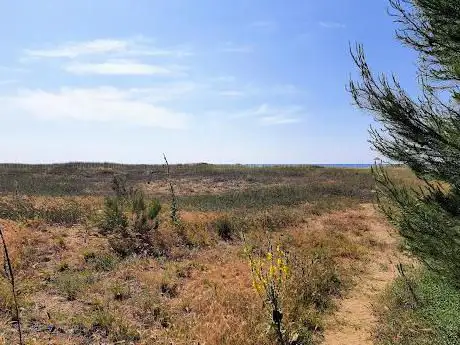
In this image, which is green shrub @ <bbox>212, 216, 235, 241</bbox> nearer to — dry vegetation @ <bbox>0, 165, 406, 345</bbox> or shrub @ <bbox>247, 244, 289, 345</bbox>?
dry vegetation @ <bbox>0, 165, 406, 345</bbox>

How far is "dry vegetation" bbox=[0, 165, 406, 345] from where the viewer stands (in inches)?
270

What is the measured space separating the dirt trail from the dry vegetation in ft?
0.55

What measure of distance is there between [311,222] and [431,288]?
10.6 metres

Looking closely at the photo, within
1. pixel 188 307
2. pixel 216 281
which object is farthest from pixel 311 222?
pixel 188 307

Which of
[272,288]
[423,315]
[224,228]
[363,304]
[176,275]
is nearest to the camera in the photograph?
[272,288]

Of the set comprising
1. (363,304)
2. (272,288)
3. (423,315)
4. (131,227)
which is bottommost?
(363,304)

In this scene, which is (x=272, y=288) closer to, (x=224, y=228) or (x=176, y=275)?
(x=176, y=275)

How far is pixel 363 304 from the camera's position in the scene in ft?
31.5

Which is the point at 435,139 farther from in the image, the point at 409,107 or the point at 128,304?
the point at 128,304

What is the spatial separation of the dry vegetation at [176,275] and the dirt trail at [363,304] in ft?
0.55

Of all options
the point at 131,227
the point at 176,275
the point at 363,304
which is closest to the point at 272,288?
the point at 363,304

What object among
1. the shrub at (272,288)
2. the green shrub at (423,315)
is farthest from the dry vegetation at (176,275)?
the green shrub at (423,315)

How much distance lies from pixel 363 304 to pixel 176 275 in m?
4.24

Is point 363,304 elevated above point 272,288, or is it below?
below
